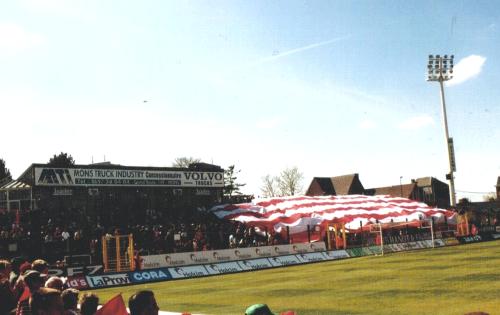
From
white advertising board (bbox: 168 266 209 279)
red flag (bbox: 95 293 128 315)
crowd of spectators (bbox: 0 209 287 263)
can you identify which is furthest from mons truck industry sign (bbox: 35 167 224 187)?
red flag (bbox: 95 293 128 315)

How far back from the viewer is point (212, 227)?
4197 centimetres

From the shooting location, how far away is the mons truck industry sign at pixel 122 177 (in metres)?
43.2

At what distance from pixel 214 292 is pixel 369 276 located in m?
6.20

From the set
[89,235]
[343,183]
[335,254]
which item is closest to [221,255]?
[335,254]

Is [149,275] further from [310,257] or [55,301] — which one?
[55,301]

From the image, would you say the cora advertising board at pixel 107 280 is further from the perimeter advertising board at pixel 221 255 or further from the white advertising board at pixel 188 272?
the perimeter advertising board at pixel 221 255

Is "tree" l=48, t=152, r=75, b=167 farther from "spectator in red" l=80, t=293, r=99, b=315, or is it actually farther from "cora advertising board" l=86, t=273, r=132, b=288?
"spectator in red" l=80, t=293, r=99, b=315

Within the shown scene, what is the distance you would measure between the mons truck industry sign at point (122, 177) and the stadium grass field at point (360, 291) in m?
21.5

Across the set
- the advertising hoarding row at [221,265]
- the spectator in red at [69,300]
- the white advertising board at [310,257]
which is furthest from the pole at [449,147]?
the spectator in red at [69,300]

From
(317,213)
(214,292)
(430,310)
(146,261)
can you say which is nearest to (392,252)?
(317,213)

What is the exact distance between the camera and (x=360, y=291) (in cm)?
1773

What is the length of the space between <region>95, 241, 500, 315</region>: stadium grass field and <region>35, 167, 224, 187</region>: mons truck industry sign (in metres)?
21.5

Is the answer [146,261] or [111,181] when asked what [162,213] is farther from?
[146,261]

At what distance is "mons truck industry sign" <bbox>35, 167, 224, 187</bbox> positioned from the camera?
43.2 metres
